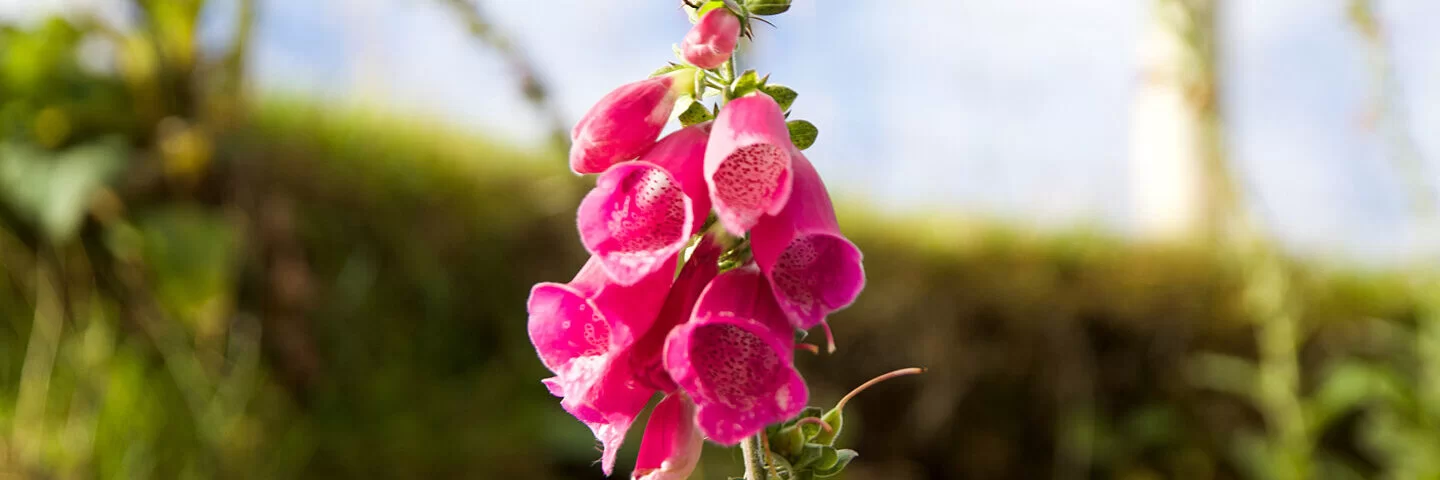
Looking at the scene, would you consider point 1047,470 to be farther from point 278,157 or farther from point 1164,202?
point 278,157

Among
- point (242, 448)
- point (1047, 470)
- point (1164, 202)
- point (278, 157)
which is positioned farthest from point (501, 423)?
point (1164, 202)

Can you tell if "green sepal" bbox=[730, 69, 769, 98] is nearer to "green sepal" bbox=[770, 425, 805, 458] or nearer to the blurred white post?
"green sepal" bbox=[770, 425, 805, 458]

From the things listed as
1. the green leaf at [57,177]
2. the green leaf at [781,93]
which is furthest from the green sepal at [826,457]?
the green leaf at [57,177]

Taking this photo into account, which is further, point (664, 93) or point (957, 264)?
point (957, 264)

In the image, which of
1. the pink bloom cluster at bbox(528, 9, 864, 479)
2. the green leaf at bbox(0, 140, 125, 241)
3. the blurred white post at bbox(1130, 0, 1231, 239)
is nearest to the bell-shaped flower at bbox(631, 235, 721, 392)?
the pink bloom cluster at bbox(528, 9, 864, 479)

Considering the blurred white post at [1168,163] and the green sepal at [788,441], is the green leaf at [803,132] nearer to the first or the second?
the green sepal at [788,441]

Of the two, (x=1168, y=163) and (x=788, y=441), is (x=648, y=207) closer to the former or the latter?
(x=788, y=441)
